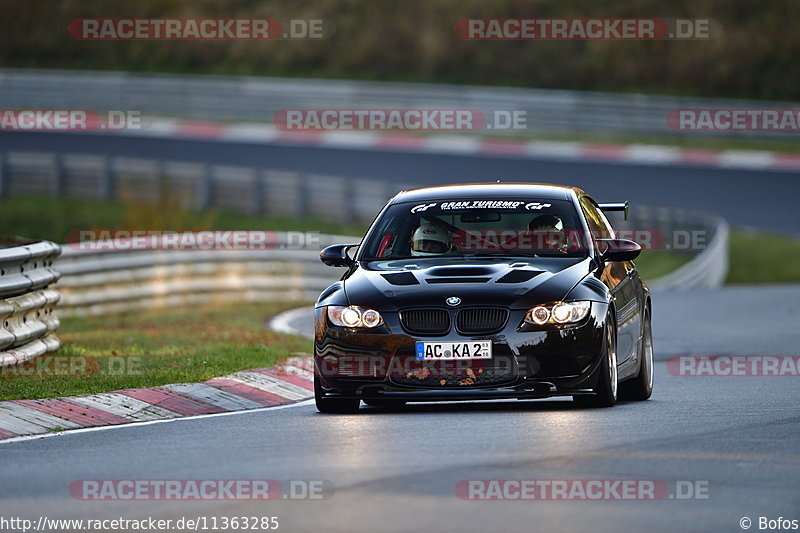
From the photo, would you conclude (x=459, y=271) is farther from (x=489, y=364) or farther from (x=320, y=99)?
(x=320, y=99)

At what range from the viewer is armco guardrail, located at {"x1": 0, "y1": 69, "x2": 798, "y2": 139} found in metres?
44.3

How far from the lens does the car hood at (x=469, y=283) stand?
36.8 ft

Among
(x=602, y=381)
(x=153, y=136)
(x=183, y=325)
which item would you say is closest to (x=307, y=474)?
(x=602, y=381)

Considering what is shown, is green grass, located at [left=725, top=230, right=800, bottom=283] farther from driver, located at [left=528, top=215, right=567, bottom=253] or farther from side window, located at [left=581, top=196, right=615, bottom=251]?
driver, located at [left=528, top=215, right=567, bottom=253]

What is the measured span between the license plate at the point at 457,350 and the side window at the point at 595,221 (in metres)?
1.64

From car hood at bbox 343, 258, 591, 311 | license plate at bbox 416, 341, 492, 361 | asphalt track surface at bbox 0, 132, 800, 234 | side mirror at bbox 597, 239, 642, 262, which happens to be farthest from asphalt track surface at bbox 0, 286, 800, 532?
asphalt track surface at bbox 0, 132, 800, 234

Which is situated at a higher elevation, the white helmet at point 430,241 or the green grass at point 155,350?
the white helmet at point 430,241

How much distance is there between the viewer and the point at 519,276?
37.6 feet

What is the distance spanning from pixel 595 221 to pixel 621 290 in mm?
897

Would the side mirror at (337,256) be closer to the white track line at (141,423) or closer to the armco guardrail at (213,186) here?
the white track line at (141,423)

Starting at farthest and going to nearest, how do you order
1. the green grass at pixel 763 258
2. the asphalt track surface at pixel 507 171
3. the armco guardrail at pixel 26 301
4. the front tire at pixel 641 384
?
the asphalt track surface at pixel 507 171 → the green grass at pixel 763 258 → the armco guardrail at pixel 26 301 → the front tire at pixel 641 384

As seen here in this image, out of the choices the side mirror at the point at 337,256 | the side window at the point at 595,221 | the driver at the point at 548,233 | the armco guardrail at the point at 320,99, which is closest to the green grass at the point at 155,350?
the side mirror at the point at 337,256

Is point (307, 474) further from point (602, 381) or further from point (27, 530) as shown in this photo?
point (602, 381)

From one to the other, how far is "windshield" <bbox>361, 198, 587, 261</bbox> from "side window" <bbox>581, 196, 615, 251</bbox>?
220 mm
